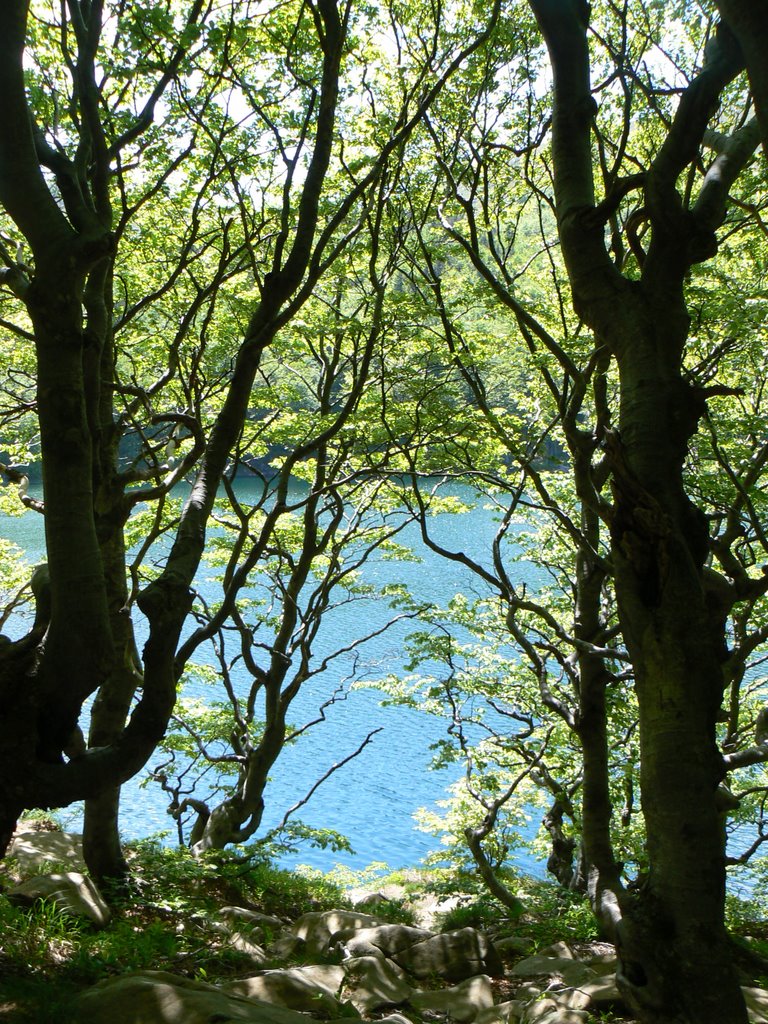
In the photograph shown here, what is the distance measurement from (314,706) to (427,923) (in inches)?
478

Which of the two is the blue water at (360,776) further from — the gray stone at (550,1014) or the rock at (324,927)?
the gray stone at (550,1014)

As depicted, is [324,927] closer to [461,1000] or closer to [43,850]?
[461,1000]

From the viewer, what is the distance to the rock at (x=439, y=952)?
17.7ft

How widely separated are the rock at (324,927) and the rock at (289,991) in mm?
1509

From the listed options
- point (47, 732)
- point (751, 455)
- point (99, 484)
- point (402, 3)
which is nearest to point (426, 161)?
point (402, 3)

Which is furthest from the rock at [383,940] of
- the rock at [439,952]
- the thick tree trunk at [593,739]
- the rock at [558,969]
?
the thick tree trunk at [593,739]

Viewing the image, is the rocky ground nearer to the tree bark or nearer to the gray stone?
the gray stone

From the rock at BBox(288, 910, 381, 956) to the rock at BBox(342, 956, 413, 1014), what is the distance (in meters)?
0.86

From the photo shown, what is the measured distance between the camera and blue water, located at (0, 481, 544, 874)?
16.0 m

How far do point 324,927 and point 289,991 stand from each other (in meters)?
2.12

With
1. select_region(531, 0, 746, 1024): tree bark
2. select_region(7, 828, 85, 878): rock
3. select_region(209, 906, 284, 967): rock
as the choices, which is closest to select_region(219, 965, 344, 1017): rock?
select_region(209, 906, 284, 967): rock

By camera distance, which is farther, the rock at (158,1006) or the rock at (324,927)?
the rock at (324,927)

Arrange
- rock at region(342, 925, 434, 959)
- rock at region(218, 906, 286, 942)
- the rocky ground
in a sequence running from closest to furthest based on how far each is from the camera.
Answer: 1. the rocky ground
2. rock at region(342, 925, 434, 959)
3. rock at region(218, 906, 286, 942)

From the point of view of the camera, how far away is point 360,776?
18.5 meters
